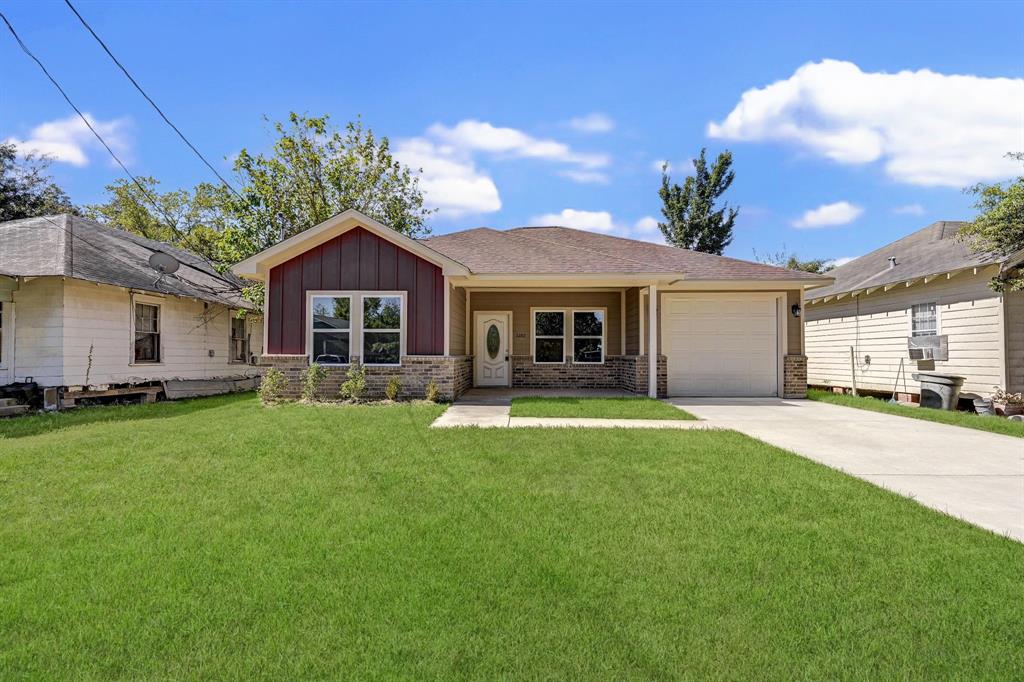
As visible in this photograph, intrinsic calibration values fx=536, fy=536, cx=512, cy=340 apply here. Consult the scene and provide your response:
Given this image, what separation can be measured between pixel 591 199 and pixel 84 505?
23.1m

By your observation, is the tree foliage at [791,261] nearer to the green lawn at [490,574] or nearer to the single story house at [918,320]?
the single story house at [918,320]

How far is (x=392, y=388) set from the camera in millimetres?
11109

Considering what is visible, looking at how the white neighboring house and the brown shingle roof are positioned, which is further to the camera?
the brown shingle roof

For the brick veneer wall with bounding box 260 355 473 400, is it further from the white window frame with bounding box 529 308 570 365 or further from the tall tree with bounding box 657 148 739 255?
the tall tree with bounding box 657 148 739 255

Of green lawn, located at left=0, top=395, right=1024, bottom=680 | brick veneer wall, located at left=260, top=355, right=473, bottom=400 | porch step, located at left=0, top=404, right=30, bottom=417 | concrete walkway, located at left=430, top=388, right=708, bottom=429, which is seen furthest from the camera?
brick veneer wall, located at left=260, top=355, right=473, bottom=400

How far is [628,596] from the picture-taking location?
2.74 metres

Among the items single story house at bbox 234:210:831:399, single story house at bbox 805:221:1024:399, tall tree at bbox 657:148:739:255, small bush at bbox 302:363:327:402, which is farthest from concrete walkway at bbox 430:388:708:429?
tall tree at bbox 657:148:739:255

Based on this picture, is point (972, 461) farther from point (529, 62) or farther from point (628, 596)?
point (529, 62)

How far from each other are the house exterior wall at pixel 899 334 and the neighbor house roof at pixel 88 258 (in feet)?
59.1

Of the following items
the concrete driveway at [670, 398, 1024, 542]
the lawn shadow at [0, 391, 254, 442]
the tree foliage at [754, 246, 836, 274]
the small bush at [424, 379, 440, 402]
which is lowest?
the concrete driveway at [670, 398, 1024, 542]

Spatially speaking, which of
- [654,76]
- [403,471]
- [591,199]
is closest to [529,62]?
[654,76]

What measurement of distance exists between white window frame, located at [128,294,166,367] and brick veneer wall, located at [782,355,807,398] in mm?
15577

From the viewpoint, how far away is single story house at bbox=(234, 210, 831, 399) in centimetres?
1141

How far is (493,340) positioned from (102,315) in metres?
9.20
